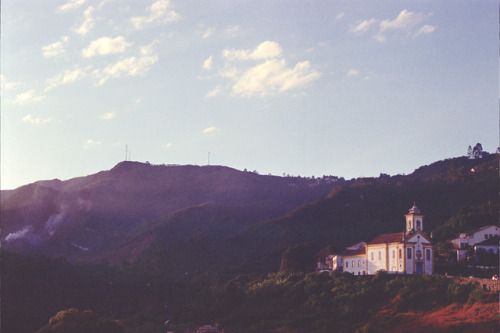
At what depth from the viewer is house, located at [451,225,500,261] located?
296 feet

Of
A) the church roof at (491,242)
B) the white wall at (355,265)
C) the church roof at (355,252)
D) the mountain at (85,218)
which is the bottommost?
the white wall at (355,265)

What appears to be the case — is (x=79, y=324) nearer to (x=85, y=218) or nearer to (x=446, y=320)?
(x=446, y=320)

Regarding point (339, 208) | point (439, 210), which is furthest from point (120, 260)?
point (439, 210)

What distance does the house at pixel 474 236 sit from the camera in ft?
296

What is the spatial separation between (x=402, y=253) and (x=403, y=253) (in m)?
0.15

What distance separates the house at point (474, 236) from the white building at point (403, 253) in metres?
13.9

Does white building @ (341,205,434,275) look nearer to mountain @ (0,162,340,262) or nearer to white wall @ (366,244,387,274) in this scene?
white wall @ (366,244,387,274)

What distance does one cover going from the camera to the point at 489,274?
7500 centimetres

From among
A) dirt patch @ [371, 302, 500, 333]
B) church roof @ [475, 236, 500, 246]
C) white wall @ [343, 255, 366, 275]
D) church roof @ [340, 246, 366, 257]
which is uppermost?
church roof @ [475, 236, 500, 246]

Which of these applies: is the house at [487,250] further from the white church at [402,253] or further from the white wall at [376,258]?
the white wall at [376,258]

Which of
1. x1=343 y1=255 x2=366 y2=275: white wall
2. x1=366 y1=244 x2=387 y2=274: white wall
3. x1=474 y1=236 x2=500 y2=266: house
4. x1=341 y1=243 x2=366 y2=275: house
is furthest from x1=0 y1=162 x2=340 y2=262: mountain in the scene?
x1=474 y1=236 x2=500 y2=266: house

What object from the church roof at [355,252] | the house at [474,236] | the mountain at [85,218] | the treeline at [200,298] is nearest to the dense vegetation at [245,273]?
the treeline at [200,298]

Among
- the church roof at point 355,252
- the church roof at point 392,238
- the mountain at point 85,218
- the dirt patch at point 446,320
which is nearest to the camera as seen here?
the dirt patch at point 446,320

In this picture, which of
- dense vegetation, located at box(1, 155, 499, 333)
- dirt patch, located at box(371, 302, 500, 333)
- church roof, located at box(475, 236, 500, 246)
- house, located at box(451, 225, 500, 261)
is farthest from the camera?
house, located at box(451, 225, 500, 261)
